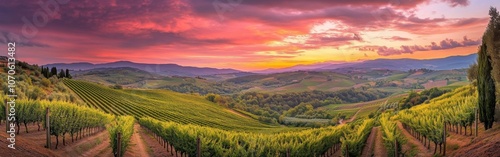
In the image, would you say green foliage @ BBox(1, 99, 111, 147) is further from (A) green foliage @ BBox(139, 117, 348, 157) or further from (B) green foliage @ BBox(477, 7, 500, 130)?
(B) green foliage @ BBox(477, 7, 500, 130)

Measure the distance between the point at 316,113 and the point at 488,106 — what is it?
516 feet

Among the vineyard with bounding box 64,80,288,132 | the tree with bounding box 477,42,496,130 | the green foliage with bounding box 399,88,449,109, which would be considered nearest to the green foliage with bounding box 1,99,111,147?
the tree with bounding box 477,42,496,130

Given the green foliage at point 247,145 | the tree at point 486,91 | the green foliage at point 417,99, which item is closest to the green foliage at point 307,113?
the green foliage at point 417,99

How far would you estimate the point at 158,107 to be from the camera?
118 meters

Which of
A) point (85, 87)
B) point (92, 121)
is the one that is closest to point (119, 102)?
point (85, 87)

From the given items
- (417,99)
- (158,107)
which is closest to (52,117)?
(158,107)

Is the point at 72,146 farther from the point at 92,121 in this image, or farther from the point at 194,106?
the point at 194,106

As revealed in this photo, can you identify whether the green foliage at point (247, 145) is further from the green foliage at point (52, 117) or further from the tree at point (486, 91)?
the tree at point (486, 91)

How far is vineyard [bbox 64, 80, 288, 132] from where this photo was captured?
322 ft

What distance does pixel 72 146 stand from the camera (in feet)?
97.8

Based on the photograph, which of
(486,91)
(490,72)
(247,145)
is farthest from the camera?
(490,72)

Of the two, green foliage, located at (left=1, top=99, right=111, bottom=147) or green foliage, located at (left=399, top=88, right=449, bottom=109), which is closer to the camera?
green foliage, located at (left=1, top=99, right=111, bottom=147)

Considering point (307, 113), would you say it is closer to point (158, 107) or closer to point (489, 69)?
point (158, 107)

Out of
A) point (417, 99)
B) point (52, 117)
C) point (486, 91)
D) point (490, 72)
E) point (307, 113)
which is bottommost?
point (307, 113)
